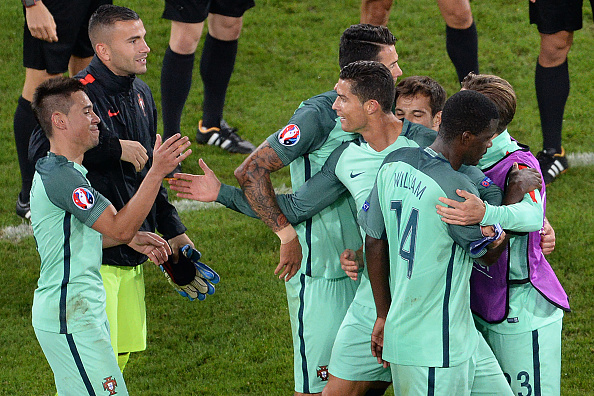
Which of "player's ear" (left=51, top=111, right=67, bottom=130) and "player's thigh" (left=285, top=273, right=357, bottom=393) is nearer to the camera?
"player's ear" (left=51, top=111, right=67, bottom=130)

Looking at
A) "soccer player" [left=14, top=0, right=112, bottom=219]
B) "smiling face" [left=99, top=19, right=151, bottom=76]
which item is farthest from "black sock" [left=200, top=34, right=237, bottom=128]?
"smiling face" [left=99, top=19, right=151, bottom=76]

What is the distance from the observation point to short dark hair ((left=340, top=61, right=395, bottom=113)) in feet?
10.8

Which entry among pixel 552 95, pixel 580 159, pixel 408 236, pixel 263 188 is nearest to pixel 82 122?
pixel 263 188

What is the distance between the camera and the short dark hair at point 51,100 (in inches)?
Answer: 134

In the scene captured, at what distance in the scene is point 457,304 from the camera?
Result: 9.78 feet

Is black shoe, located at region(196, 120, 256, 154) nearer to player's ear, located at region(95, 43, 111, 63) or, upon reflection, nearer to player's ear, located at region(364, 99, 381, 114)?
player's ear, located at region(95, 43, 111, 63)

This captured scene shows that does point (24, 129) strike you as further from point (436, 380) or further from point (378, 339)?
point (436, 380)

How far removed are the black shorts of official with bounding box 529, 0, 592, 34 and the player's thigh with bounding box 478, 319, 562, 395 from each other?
3609 mm

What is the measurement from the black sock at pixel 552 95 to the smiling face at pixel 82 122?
415 cm

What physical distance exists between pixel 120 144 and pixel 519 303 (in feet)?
5.95

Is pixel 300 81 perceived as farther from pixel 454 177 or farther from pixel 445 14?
pixel 454 177

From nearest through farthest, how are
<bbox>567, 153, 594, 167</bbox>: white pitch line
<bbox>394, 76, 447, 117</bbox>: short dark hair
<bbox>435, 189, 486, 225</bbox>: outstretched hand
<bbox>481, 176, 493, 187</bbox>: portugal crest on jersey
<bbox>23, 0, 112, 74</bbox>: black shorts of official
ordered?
<bbox>435, 189, 486, 225</bbox>: outstretched hand < <bbox>481, 176, 493, 187</bbox>: portugal crest on jersey < <bbox>394, 76, 447, 117</bbox>: short dark hair < <bbox>23, 0, 112, 74</bbox>: black shorts of official < <bbox>567, 153, 594, 167</bbox>: white pitch line

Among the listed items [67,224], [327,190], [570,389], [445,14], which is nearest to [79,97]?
[67,224]

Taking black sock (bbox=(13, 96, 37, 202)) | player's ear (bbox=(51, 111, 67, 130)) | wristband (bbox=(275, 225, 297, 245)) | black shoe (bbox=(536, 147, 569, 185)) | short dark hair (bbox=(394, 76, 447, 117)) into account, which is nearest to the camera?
player's ear (bbox=(51, 111, 67, 130))
